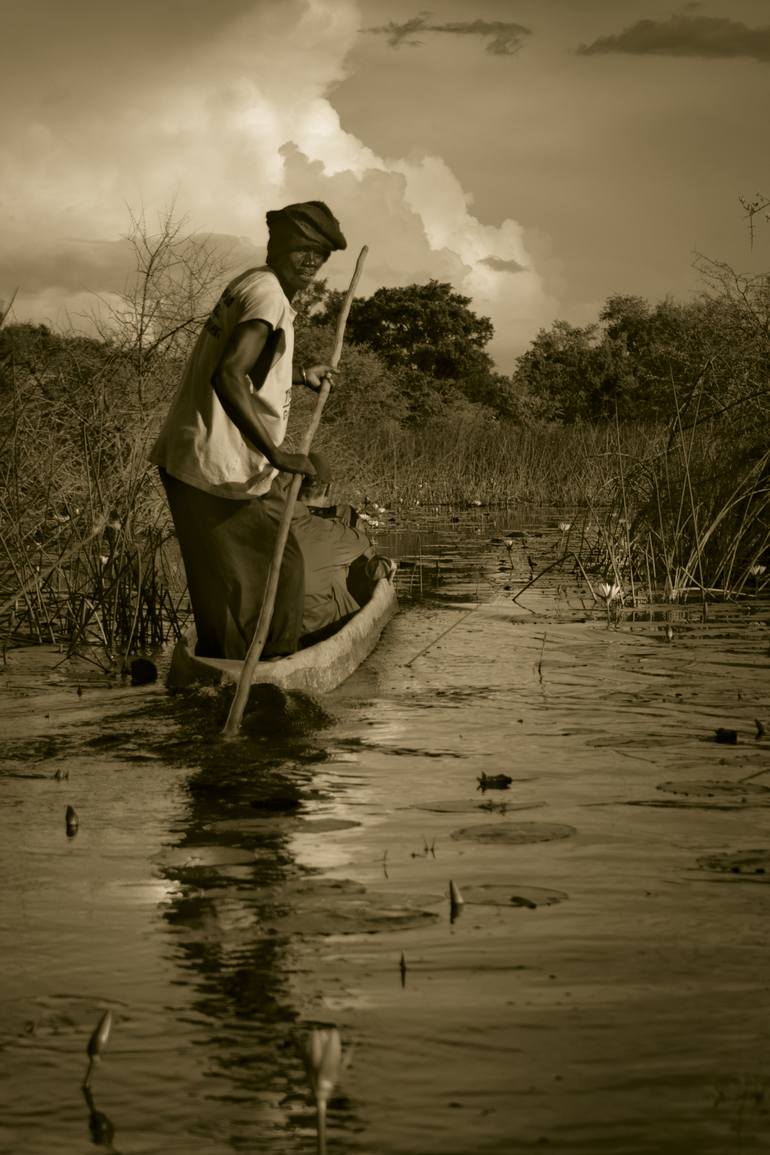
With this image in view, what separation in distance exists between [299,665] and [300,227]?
1.79m

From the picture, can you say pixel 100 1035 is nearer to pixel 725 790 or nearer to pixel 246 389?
pixel 725 790

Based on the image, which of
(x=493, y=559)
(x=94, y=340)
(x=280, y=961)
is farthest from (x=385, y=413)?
(x=280, y=961)

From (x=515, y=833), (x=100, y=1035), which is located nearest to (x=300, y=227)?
(x=515, y=833)

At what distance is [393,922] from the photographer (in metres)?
3.54

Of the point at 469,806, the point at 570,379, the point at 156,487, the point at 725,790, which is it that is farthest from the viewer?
the point at 570,379

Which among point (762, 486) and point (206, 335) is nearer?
point (206, 335)

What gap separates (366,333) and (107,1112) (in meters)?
46.2

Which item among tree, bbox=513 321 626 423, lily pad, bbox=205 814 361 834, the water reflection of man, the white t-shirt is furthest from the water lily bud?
tree, bbox=513 321 626 423

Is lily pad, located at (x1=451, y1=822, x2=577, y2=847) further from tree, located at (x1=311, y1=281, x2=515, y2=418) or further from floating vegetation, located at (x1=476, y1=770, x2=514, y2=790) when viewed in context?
tree, located at (x1=311, y1=281, x2=515, y2=418)

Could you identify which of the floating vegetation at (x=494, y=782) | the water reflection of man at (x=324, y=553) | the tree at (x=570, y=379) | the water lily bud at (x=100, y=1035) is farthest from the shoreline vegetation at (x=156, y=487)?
the tree at (x=570, y=379)

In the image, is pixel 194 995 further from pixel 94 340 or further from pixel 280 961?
pixel 94 340

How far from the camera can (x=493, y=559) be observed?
50.8 feet

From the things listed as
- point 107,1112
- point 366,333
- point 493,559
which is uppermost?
point 366,333

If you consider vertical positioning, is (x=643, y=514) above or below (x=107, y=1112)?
above
